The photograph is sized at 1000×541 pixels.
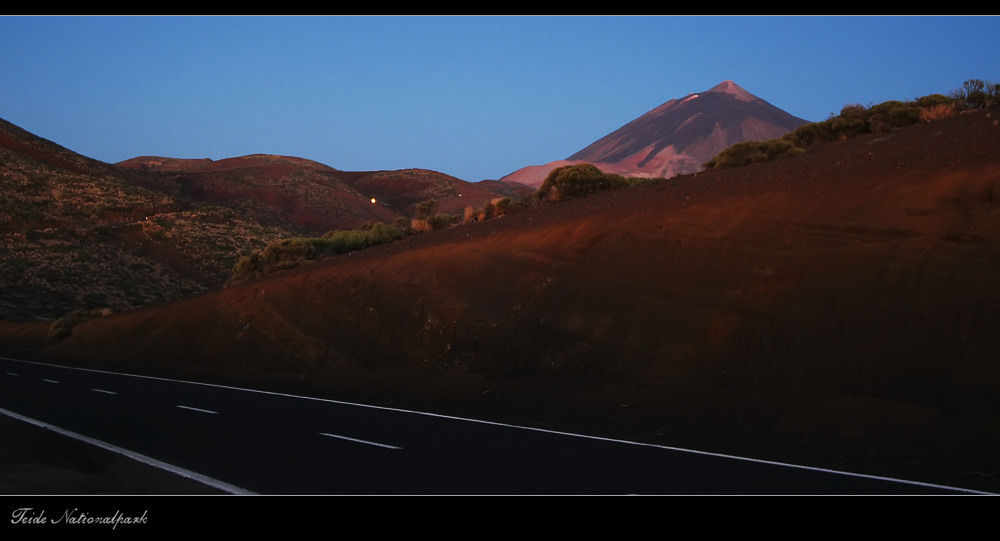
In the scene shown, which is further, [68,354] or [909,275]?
[68,354]

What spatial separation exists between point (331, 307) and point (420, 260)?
306 centimetres

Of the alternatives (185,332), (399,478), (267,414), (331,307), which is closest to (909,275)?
(399,478)

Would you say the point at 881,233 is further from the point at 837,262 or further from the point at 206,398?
the point at 206,398

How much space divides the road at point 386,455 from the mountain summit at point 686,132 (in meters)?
62.1

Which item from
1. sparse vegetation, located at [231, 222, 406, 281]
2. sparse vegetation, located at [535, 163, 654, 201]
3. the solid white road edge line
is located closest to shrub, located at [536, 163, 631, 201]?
sparse vegetation, located at [535, 163, 654, 201]

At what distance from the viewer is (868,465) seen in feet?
32.7

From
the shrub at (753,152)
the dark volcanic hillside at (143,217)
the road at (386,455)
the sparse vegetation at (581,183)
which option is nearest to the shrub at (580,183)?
the sparse vegetation at (581,183)

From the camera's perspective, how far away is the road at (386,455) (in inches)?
331

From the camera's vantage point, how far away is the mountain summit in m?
82.1

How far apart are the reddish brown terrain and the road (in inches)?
54.6

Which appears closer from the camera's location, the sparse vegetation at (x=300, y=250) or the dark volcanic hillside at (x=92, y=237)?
the sparse vegetation at (x=300, y=250)

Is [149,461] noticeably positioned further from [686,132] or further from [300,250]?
[686,132]

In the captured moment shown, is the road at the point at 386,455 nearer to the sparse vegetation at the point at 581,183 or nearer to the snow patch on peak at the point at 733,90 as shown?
the sparse vegetation at the point at 581,183

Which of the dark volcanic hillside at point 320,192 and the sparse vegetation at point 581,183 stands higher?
the dark volcanic hillside at point 320,192
